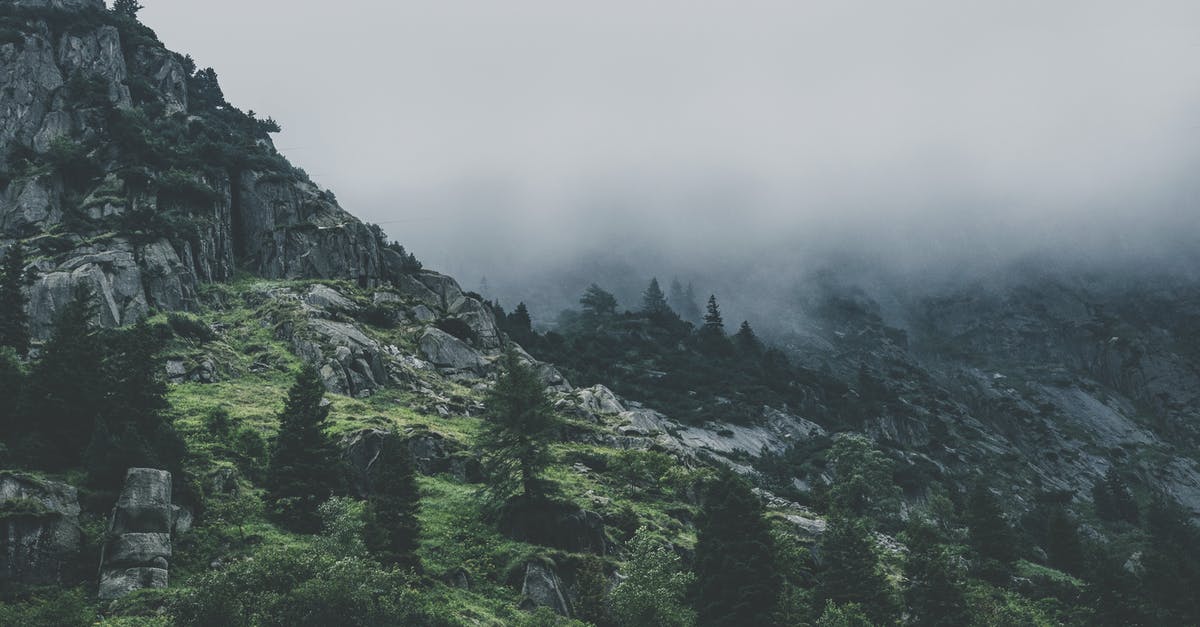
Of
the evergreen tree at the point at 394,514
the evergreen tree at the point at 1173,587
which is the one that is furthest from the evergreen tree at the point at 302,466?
the evergreen tree at the point at 1173,587

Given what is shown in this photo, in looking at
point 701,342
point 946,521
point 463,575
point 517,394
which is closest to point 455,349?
point 517,394

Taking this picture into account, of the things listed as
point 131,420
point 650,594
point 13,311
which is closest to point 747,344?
point 650,594

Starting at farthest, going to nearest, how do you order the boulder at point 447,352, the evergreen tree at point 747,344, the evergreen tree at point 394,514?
the evergreen tree at point 747,344, the boulder at point 447,352, the evergreen tree at point 394,514

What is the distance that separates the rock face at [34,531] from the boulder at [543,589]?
2660 centimetres

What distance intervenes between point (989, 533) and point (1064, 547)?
626 inches

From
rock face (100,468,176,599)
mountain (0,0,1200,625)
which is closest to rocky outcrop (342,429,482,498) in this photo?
mountain (0,0,1200,625)

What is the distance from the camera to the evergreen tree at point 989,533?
80688 mm

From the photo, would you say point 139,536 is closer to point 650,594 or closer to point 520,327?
point 650,594

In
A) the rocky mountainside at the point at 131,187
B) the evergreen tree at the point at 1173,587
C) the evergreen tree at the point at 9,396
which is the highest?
the rocky mountainside at the point at 131,187

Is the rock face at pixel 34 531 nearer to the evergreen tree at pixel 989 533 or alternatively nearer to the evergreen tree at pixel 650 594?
the evergreen tree at pixel 650 594

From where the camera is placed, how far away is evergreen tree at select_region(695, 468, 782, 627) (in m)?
49.5

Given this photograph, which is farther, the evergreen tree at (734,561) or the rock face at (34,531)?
the evergreen tree at (734,561)

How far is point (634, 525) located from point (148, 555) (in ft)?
119

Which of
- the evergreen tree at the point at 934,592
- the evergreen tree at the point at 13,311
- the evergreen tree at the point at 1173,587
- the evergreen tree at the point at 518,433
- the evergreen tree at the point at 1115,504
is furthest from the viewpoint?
the evergreen tree at the point at 1115,504
